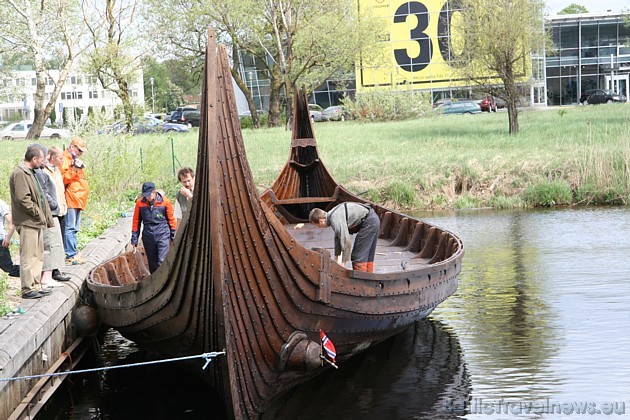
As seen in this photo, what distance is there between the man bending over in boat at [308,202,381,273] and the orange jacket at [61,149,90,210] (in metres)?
3.62

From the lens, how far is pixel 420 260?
1219 centimetres

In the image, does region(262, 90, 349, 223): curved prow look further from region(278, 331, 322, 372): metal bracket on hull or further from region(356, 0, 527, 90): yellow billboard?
region(356, 0, 527, 90): yellow billboard

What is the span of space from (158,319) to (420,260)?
14.9 ft

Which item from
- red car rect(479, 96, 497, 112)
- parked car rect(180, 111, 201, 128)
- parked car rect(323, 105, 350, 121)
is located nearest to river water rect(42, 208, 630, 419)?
parked car rect(323, 105, 350, 121)

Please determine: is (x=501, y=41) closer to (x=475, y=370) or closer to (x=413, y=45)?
(x=475, y=370)

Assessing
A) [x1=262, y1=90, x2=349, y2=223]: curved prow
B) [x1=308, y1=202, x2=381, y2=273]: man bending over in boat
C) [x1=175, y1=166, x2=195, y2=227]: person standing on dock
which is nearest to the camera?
[x1=308, y1=202, x2=381, y2=273]: man bending over in boat

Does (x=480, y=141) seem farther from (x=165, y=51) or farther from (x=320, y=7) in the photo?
(x=165, y=51)

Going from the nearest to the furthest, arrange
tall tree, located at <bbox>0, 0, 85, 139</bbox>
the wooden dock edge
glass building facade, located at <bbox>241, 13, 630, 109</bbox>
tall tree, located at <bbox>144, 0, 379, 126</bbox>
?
the wooden dock edge, tall tree, located at <bbox>0, 0, 85, 139</bbox>, tall tree, located at <bbox>144, 0, 379, 126</bbox>, glass building facade, located at <bbox>241, 13, 630, 109</bbox>

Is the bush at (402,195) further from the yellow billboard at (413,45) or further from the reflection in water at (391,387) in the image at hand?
the yellow billboard at (413,45)

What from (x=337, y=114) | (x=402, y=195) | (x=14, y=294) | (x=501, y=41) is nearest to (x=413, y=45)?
(x=337, y=114)

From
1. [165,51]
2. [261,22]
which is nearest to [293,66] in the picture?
[261,22]

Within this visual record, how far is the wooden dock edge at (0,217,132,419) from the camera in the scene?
723 centimetres

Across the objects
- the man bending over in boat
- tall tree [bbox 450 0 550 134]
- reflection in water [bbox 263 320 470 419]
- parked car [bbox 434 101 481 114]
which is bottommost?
reflection in water [bbox 263 320 470 419]

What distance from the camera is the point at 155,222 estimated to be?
10023 mm
